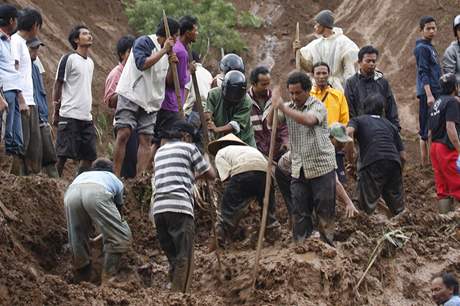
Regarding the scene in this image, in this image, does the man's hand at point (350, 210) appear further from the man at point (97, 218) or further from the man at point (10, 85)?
the man at point (10, 85)

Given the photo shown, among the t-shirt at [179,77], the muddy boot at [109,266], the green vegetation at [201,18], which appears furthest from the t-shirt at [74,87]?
the green vegetation at [201,18]

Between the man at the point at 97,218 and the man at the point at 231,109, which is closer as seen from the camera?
the man at the point at 97,218

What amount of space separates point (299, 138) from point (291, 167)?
406 millimetres

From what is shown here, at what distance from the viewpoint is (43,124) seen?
10961mm

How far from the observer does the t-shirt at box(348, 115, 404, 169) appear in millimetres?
10406

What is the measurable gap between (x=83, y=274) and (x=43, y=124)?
2378 millimetres

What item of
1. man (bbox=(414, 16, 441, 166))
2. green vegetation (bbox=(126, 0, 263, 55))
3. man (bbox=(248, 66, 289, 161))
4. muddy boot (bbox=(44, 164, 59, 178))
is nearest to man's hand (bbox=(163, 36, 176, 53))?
man (bbox=(248, 66, 289, 161))

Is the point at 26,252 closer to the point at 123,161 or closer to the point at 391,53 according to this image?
the point at 123,161

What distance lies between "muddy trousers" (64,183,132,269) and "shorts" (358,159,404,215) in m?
2.75

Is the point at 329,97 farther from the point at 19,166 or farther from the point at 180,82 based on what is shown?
the point at 19,166

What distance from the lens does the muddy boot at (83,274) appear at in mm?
9117

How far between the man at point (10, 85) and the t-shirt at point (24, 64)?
100mm

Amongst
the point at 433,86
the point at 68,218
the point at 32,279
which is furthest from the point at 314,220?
the point at 433,86

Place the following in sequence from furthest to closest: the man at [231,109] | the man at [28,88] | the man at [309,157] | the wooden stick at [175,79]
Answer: the man at [231,109], the wooden stick at [175,79], the man at [28,88], the man at [309,157]
